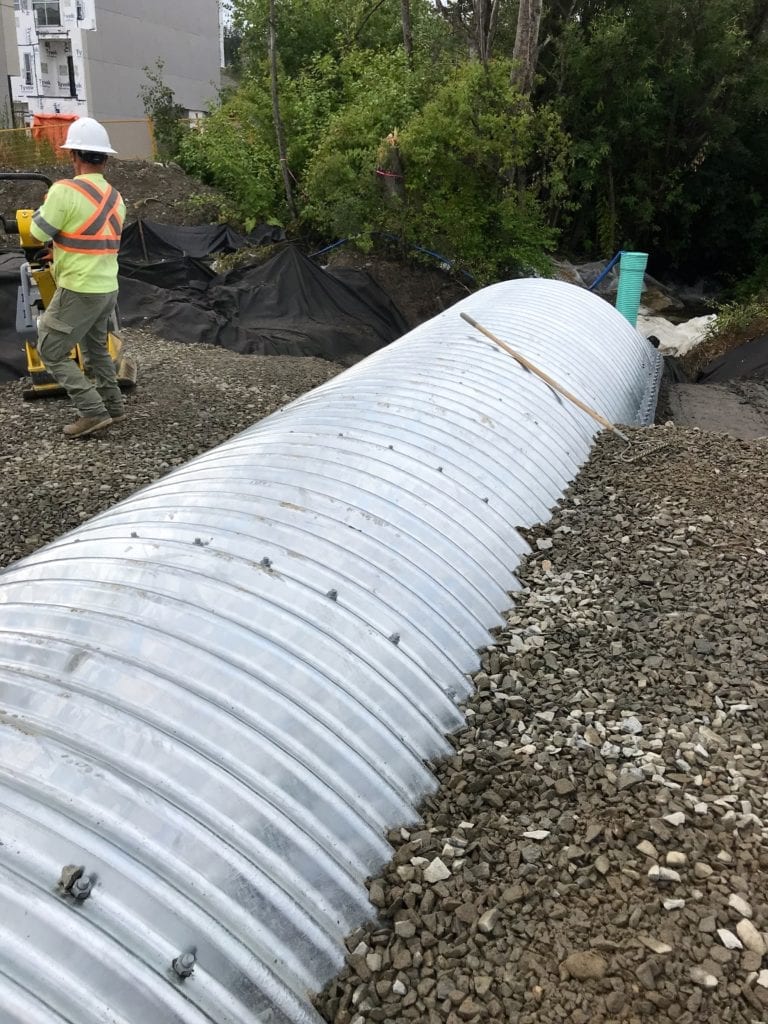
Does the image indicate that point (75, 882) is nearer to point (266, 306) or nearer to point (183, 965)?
point (183, 965)

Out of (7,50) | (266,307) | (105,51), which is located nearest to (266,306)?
(266,307)

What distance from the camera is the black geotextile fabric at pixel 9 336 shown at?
9.01 m

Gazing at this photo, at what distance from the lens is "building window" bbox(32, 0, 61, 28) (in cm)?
3984

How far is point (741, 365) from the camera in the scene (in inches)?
477

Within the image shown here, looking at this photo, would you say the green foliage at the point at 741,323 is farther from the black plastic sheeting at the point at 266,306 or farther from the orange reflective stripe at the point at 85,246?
the orange reflective stripe at the point at 85,246

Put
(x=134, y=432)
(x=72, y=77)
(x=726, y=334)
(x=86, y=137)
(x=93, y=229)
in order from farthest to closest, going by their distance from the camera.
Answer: (x=72, y=77) → (x=726, y=334) → (x=134, y=432) → (x=93, y=229) → (x=86, y=137)

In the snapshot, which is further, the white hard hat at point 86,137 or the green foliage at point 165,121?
the green foliage at point 165,121

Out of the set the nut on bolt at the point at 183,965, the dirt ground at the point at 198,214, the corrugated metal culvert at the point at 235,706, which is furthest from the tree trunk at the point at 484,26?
the nut on bolt at the point at 183,965

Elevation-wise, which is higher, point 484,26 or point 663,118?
point 484,26

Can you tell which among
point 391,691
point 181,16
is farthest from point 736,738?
point 181,16

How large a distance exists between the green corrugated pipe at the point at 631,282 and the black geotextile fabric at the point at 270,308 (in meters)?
3.84

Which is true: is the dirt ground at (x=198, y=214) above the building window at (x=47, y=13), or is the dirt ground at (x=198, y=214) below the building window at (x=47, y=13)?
below

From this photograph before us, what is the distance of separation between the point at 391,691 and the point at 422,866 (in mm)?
618

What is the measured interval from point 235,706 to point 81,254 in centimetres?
516
